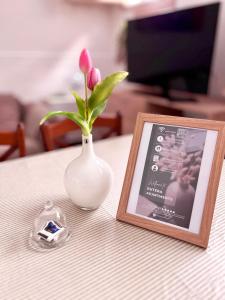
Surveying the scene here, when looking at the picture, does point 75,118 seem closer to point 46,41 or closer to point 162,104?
point 162,104

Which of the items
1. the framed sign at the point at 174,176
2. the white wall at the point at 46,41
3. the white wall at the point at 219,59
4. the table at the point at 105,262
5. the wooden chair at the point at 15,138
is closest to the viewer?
the table at the point at 105,262

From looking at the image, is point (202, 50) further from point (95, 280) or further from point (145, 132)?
point (95, 280)

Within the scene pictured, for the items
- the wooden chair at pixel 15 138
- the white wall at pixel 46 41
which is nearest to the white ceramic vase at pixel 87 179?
the wooden chair at pixel 15 138

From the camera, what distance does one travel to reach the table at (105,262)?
0.50m

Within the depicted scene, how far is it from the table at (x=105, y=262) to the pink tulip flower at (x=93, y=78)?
331mm

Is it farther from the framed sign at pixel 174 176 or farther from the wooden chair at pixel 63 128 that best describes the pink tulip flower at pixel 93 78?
the wooden chair at pixel 63 128

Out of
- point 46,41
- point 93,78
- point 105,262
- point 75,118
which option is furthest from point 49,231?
point 46,41

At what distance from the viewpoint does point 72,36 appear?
3.15 m

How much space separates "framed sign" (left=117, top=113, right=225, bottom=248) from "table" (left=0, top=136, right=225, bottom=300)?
0.04 m

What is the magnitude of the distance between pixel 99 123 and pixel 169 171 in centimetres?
83

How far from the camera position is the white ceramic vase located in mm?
704

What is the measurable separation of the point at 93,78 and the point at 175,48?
180 centimetres

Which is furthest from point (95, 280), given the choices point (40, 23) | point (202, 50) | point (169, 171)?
point (40, 23)

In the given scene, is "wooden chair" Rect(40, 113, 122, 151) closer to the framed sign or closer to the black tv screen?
the framed sign
